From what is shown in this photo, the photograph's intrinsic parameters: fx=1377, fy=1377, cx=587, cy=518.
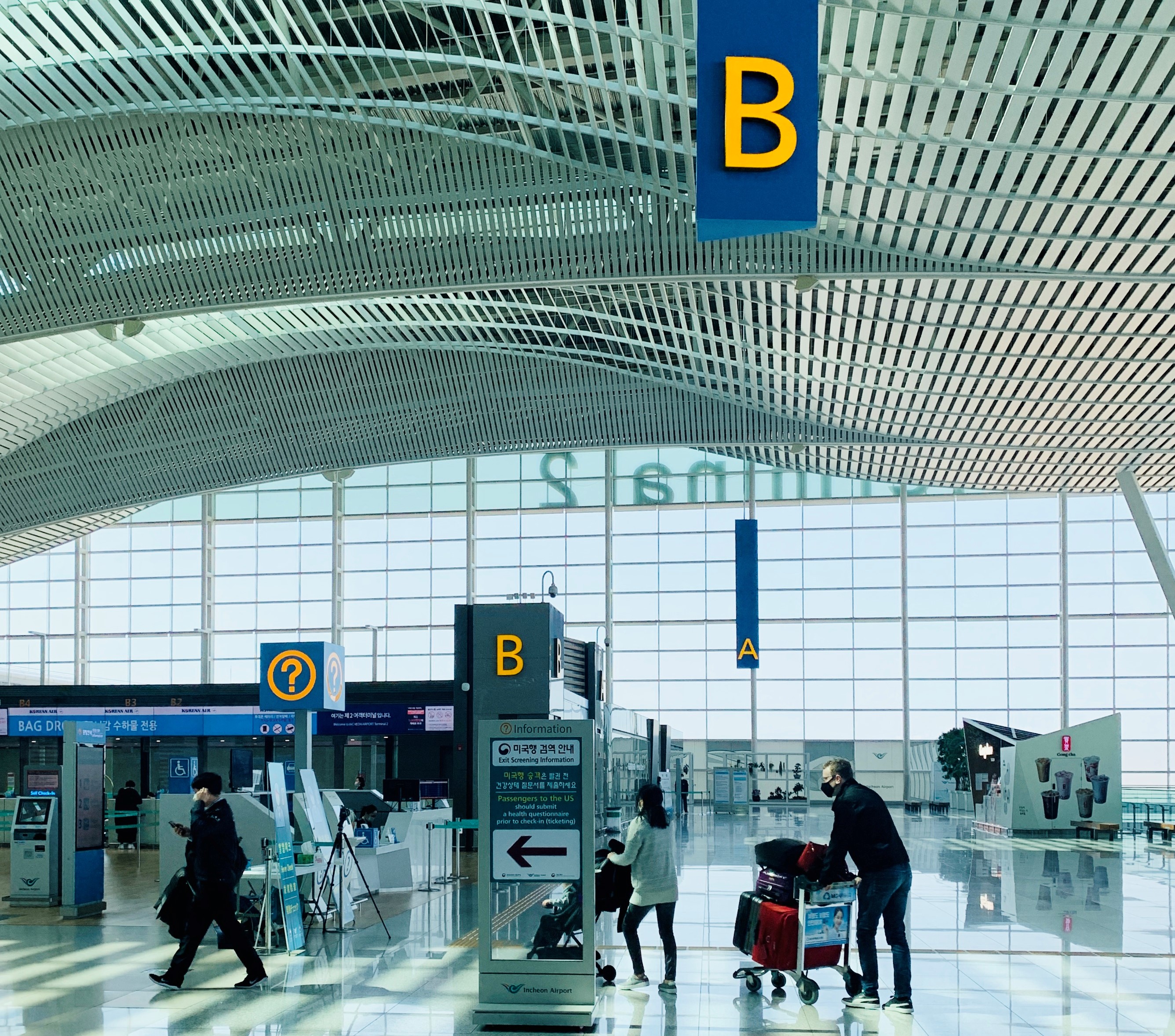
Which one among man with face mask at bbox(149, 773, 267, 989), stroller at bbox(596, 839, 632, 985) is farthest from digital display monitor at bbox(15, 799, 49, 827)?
stroller at bbox(596, 839, 632, 985)

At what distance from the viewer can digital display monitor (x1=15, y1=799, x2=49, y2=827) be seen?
15.5 metres

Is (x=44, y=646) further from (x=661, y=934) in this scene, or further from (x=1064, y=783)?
(x=661, y=934)

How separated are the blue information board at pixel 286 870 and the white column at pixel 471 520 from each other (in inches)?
1189

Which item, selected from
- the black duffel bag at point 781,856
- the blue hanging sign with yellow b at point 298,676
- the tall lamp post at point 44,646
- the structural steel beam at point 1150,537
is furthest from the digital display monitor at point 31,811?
the tall lamp post at point 44,646

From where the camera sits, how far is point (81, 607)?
145 ft

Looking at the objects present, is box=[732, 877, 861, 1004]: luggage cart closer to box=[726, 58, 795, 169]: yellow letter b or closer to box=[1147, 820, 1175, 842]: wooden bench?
box=[726, 58, 795, 169]: yellow letter b

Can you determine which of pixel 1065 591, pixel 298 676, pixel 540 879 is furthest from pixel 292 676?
pixel 1065 591

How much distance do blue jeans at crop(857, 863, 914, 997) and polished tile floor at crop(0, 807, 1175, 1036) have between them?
1.16 ft

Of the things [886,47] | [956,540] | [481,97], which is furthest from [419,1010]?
[956,540]

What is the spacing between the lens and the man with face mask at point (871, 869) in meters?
8.84

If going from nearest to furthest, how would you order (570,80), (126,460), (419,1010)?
1. (419,1010)
2. (570,80)
3. (126,460)

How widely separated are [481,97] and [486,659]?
936 centimetres

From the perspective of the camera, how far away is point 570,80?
14.7 m

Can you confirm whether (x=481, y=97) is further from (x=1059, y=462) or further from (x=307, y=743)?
(x=1059, y=462)
